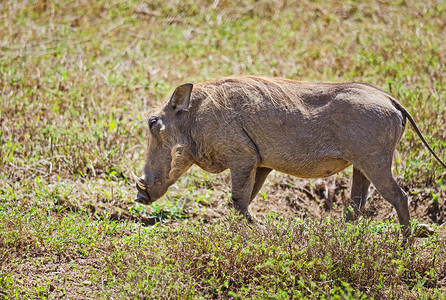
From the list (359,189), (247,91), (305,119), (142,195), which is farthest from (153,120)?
(359,189)

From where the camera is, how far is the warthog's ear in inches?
181

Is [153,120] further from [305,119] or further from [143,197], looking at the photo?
[305,119]

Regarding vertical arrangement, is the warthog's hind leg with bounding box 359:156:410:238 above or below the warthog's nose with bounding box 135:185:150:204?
above

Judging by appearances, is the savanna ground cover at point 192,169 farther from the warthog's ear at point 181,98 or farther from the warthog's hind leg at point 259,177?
the warthog's ear at point 181,98

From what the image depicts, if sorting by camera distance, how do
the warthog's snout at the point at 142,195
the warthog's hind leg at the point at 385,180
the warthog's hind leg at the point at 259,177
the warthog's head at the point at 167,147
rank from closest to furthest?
the warthog's hind leg at the point at 385,180, the warthog's head at the point at 167,147, the warthog's snout at the point at 142,195, the warthog's hind leg at the point at 259,177

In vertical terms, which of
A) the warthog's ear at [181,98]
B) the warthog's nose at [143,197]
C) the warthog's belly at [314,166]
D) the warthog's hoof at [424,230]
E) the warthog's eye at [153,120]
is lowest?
the warthog's hoof at [424,230]

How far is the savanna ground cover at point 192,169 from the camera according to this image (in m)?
3.73

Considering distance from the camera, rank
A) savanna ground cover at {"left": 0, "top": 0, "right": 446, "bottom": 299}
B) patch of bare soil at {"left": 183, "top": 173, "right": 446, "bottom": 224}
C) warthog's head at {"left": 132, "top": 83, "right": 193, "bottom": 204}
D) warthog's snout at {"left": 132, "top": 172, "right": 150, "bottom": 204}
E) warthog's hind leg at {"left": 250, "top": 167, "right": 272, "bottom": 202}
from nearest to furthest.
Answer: savanna ground cover at {"left": 0, "top": 0, "right": 446, "bottom": 299}, warthog's head at {"left": 132, "top": 83, "right": 193, "bottom": 204}, warthog's snout at {"left": 132, "top": 172, "right": 150, "bottom": 204}, warthog's hind leg at {"left": 250, "top": 167, "right": 272, "bottom": 202}, patch of bare soil at {"left": 183, "top": 173, "right": 446, "bottom": 224}

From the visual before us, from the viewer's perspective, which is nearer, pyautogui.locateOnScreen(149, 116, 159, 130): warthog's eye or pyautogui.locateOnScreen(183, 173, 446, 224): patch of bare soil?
pyautogui.locateOnScreen(149, 116, 159, 130): warthog's eye

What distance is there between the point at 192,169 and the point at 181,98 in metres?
1.65

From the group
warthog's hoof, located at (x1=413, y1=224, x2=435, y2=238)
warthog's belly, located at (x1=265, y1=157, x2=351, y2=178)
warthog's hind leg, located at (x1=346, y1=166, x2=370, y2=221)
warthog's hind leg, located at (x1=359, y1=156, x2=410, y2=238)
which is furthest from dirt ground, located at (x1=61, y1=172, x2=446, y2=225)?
warthog's hind leg, located at (x1=359, y1=156, x2=410, y2=238)

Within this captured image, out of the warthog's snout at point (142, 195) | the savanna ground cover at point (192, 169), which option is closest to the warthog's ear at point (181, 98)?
the warthog's snout at point (142, 195)

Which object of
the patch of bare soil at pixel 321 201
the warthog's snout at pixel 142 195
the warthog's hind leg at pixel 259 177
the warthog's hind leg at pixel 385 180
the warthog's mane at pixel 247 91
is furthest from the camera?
the patch of bare soil at pixel 321 201

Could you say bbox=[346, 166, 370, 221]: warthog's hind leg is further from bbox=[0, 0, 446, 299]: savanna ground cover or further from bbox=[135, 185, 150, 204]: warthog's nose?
bbox=[135, 185, 150, 204]: warthog's nose
